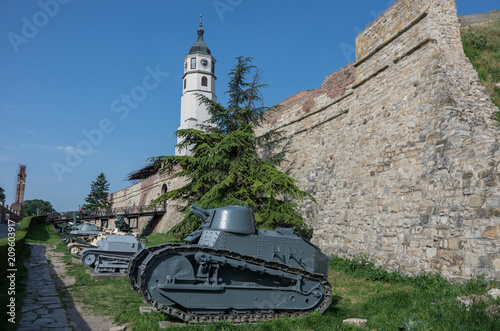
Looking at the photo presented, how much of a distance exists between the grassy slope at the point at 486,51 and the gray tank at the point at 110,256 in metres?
10.2

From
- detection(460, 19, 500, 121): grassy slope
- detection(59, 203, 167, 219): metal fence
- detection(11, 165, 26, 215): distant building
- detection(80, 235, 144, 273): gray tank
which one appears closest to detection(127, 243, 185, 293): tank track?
detection(80, 235, 144, 273): gray tank

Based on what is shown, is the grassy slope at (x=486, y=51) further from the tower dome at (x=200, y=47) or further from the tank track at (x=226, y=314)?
the tower dome at (x=200, y=47)

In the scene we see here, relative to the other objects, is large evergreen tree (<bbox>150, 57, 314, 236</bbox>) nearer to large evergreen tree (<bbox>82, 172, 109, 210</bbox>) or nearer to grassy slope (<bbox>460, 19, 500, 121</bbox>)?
grassy slope (<bbox>460, 19, 500, 121</bbox>)

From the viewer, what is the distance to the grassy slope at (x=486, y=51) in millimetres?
8938

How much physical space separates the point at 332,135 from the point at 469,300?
27.7 ft

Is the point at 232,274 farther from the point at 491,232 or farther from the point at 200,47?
the point at 200,47

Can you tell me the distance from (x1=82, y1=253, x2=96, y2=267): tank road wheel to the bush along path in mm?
580

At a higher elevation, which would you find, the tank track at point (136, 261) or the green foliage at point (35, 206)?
the green foliage at point (35, 206)

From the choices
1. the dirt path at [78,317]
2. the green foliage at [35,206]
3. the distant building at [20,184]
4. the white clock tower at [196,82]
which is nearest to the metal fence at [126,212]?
the distant building at [20,184]

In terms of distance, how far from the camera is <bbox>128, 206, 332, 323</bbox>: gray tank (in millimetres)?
5137

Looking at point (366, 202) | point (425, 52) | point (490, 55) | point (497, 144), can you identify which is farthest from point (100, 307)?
point (490, 55)

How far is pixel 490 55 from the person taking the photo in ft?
31.6

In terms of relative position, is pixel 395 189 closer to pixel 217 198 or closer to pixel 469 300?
pixel 469 300

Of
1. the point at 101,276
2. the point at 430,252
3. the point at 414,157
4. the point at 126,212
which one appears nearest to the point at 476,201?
the point at 430,252
